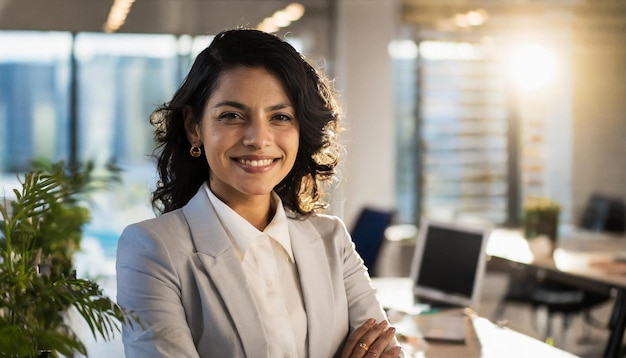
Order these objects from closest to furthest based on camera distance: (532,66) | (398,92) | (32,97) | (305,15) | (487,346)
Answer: (487,346)
(32,97)
(305,15)
(398,92)
(532,66)

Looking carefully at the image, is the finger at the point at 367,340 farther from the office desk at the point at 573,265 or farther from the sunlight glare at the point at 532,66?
the sunlight glare at the point at 532,66

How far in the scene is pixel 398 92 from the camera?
8.11 m

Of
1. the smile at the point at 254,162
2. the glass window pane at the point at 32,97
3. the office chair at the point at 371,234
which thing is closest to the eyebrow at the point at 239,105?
the smile at the point at 254,162

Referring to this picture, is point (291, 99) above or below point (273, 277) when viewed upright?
above

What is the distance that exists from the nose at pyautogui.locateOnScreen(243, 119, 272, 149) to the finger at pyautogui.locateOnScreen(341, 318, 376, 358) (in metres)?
0.55

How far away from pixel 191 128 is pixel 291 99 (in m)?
0.27

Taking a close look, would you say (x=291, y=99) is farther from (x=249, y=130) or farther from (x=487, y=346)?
(x=487, y=346)

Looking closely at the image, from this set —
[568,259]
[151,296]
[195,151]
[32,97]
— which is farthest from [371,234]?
[151,296]

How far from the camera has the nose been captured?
80.0 inches

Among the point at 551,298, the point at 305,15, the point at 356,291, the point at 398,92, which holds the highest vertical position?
the point at 305,15

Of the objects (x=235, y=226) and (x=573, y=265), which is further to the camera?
(x=573, y=265)

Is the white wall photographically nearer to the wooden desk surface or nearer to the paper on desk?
the wooden desk surface

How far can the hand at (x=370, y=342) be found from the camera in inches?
86.3

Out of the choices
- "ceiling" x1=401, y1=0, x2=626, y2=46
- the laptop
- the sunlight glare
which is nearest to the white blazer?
the laptop
